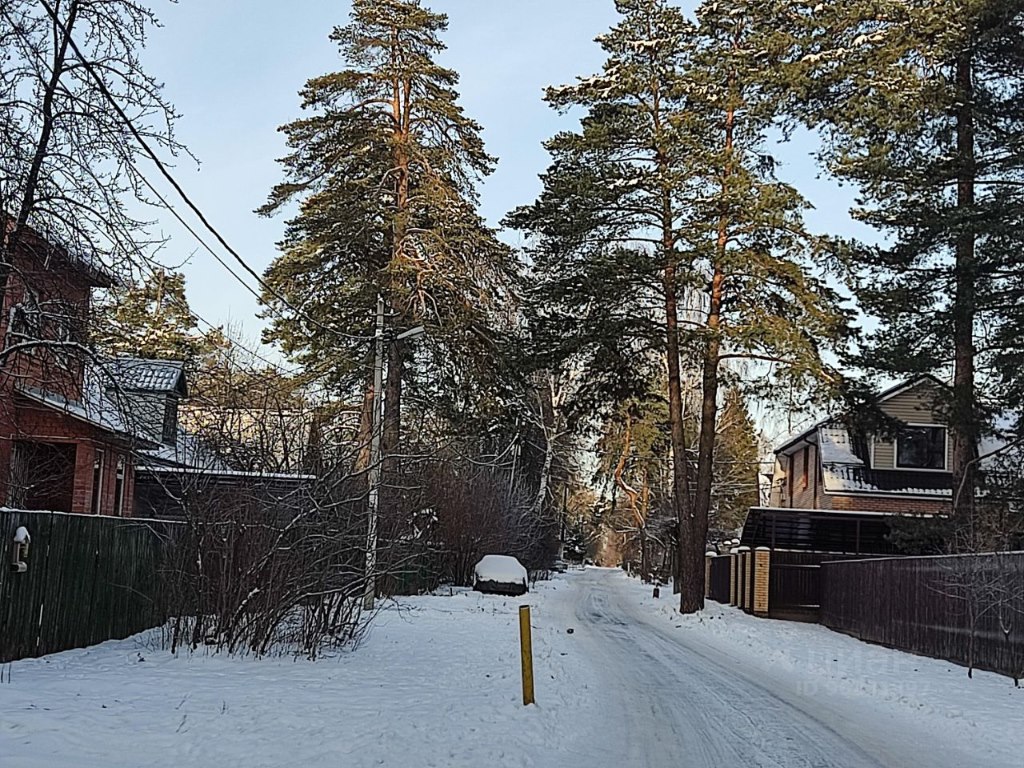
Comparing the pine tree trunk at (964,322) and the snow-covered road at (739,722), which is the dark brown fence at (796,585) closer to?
the pine tree trunk at (964,322)

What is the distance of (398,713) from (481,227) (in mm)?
18650

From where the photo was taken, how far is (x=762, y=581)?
2909 centimetres

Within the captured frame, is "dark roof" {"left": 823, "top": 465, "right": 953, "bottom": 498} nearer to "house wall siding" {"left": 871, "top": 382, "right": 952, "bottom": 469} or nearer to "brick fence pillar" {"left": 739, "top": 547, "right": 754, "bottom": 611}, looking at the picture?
"house wall siding" {"left": 871, "top": 382, "right": 952, "bottom": 469}

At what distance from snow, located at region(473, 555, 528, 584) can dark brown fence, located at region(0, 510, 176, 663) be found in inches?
684

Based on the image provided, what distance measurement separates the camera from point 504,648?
16906 millimetres

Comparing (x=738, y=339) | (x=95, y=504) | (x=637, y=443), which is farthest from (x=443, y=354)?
(x=637, y=443)

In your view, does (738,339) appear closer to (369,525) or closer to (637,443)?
(369,525)

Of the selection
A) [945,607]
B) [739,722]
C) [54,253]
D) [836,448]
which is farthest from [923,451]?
[54,253]

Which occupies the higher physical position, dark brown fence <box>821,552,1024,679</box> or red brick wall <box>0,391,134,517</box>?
Result: red brick wall <box>0,391,134,517</box>

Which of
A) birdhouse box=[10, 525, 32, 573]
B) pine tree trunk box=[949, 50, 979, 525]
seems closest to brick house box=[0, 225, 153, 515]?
birdhouse box=[10, 525, 32, 573]

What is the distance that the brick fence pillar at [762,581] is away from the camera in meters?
28.9

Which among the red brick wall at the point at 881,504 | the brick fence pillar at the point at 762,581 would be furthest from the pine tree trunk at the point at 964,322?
the red brick wall at the point at 881,504

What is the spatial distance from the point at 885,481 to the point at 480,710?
1187 inches

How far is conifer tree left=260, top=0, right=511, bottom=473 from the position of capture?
86.9ft
